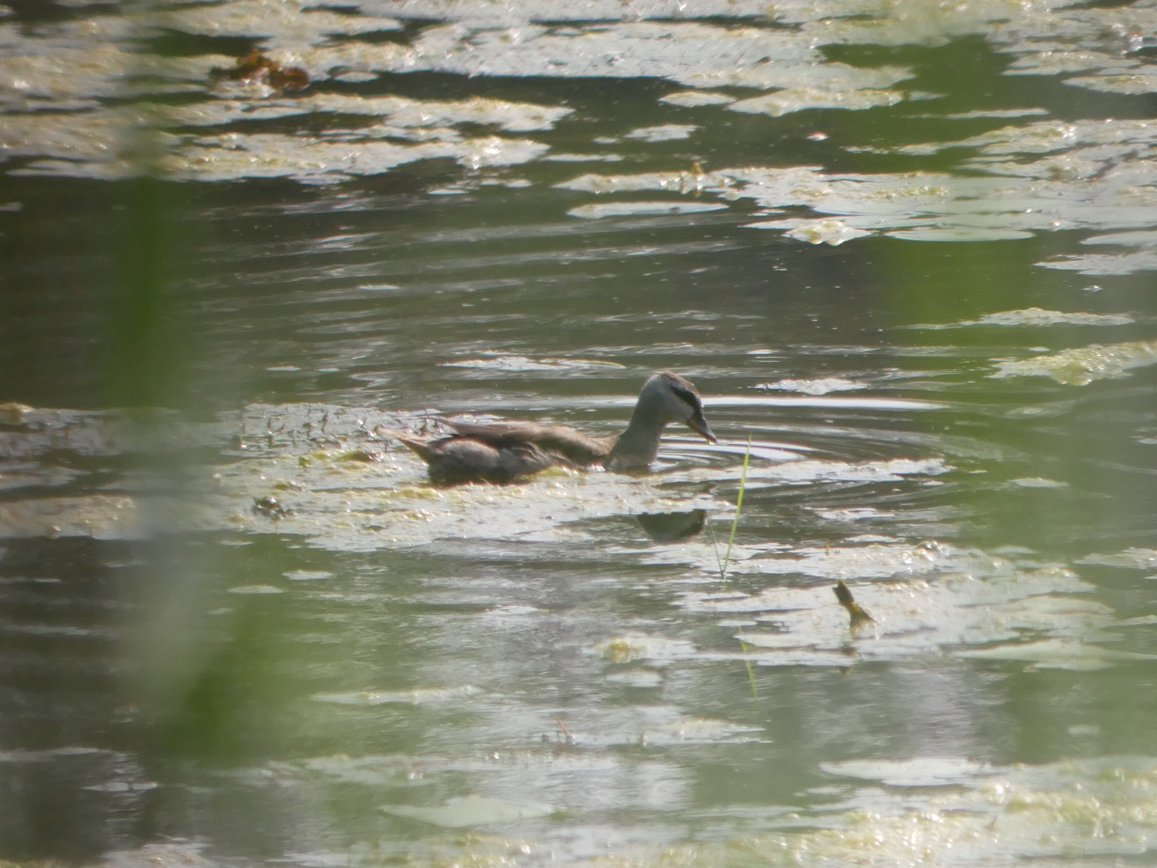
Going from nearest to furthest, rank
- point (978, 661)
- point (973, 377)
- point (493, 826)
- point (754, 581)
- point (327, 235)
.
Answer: point (973, 377)
point (493, 826)
point (978, 661)
point (754, 581)
point (327, 235)

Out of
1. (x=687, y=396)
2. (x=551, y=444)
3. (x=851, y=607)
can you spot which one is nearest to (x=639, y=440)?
(x=687, y=396)

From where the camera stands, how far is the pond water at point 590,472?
111 centimetres

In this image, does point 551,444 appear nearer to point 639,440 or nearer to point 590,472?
point 590,472

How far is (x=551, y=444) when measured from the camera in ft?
18.7

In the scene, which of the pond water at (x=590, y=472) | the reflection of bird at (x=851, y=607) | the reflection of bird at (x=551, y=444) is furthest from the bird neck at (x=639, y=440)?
the reflection of bird at (x=851, y=607)

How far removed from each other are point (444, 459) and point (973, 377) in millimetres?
4358

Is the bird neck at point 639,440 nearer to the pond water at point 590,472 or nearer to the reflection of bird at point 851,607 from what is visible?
the pond water at point 590,472

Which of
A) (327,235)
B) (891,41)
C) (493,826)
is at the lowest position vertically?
(493,826)

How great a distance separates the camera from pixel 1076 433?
4.59ft

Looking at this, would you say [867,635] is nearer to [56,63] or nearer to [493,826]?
[493,826]

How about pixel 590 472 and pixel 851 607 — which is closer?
pixel 851 607

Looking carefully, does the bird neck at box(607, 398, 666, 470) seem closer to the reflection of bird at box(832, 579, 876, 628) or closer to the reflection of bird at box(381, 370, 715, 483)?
the reflection of bird at box(381, 370, 715, 483)

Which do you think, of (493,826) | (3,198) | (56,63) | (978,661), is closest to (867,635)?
(978,661)

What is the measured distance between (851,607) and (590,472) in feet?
6.52
